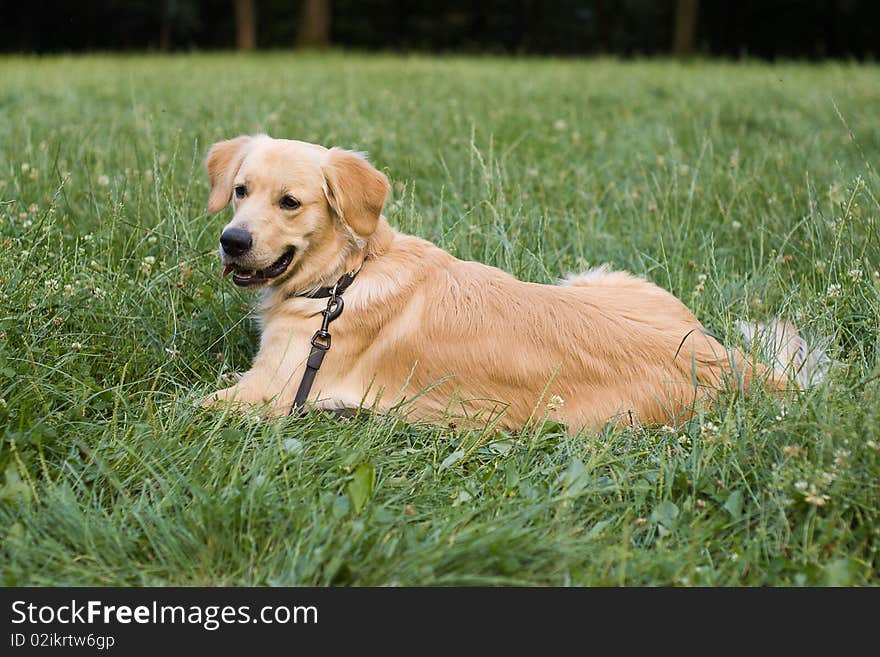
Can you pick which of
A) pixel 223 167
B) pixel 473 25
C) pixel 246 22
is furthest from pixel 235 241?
pixel 473 25

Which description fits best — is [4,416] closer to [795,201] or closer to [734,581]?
[734,581]

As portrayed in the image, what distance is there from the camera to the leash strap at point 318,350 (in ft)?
10.4

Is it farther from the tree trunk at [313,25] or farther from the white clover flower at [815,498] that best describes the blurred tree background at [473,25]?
the white clover flower at [815,498]

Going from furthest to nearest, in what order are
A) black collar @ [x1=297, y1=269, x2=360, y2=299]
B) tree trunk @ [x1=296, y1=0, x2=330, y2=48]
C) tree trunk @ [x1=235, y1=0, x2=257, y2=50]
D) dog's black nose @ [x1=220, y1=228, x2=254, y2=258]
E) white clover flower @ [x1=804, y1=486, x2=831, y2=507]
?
tree trunk @ [x1=235, y1=0, x2=257, y2=50]
tree trunk @ [x1=296, y1=0, x2=330, y2=48]
black collar @ [x1=297, y1=269, x2=360, y2=299]
dog's black nose @ [x1=220, y1=228, x2=254, y2=258]
white clover flower @ [x1=804, y1=486, x2=831, y2=507]

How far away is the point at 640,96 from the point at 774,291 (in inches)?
224

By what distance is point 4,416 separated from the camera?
2.65 meters

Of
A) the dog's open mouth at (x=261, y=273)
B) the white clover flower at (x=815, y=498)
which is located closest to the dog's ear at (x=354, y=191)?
the dog's open mouth at (x=261, y=273)

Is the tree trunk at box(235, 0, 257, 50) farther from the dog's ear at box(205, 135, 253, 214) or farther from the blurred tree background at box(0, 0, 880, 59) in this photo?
the dog's ear at box(205, 135, 253, 214)

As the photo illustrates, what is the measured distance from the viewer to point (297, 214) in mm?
3209

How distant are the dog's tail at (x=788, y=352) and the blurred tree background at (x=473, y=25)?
25583 mm

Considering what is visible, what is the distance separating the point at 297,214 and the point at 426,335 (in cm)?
66

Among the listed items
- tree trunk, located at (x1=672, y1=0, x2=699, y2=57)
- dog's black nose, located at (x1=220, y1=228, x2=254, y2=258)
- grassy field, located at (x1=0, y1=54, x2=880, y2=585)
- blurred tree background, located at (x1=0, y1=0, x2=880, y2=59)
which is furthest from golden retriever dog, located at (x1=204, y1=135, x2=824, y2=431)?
blurred tree background, located at (x1=0, y1=0, x2=880, y2=59)

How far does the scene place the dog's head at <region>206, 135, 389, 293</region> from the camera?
3145 millimetres

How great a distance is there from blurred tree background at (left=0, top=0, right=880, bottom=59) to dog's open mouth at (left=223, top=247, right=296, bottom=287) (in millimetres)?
24998
